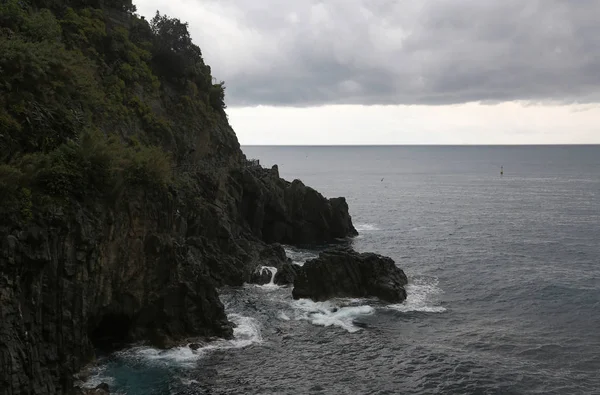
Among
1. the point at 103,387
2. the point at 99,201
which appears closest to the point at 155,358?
the point at 103,387

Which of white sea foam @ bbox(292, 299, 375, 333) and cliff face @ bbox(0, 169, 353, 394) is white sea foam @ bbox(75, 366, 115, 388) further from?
white sea foam @ bbox(292, 299, 375, 333)

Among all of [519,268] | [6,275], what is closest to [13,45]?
[6,275]

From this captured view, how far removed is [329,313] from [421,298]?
10.5 m

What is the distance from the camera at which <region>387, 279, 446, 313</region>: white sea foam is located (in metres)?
46.6

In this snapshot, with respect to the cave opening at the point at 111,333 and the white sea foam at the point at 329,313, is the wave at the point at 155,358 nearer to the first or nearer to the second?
the cave opening at the point at 111,333

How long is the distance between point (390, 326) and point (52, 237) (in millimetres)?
27254

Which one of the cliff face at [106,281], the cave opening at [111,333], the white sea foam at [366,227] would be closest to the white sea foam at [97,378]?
the cliff face at [106,281]

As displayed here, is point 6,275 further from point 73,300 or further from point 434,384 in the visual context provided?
point 434,384

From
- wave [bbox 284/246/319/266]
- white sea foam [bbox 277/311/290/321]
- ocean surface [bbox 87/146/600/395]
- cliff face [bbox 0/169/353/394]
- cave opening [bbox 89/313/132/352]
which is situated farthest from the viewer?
wave [bbox 284/246/319/266]

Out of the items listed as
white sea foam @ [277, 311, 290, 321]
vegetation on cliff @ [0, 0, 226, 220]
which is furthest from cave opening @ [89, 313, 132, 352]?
white sea foam @ [277, 311, 290, 321]

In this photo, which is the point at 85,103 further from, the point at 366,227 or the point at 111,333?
the point at 366,227

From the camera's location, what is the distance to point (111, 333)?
36562 millimetres

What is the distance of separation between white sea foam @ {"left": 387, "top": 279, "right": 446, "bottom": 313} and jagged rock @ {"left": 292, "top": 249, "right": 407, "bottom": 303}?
1070 mm

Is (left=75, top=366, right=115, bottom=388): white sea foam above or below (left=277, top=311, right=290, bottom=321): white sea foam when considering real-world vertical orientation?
below
